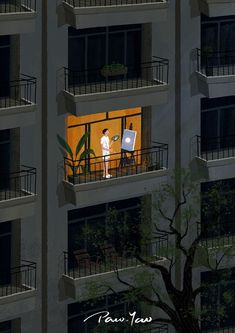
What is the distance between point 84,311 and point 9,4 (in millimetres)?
10886

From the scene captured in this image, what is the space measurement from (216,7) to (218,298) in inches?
412

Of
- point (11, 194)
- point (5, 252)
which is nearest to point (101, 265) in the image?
point (5, 252)


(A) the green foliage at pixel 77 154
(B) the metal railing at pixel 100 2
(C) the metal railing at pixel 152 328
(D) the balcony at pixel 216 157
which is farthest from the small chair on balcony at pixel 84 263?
(B) the metal railing at pixel 100 2

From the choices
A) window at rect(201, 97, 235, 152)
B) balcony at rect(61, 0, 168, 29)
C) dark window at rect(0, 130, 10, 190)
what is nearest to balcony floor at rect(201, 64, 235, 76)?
window at rect(201, 97, 235, 152)

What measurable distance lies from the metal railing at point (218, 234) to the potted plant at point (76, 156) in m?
5.07

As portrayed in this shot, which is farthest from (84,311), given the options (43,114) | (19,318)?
(43,114)

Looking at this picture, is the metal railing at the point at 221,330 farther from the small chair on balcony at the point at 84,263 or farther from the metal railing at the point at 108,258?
the small chair on balcony at the point at 84,263

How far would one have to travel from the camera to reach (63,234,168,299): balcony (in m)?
67.3

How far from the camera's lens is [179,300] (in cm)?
6688

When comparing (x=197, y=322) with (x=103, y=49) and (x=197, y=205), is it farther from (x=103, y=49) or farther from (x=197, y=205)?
(x=103, y=49)

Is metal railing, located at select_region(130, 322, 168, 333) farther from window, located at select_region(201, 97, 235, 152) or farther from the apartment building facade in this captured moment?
window, located at select_region(201, 97, 235, 152)

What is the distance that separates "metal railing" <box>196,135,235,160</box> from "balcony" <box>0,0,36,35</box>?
28.9 ft

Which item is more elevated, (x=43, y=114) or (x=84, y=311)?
(x=43, y=114)

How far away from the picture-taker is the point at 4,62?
6462cm
